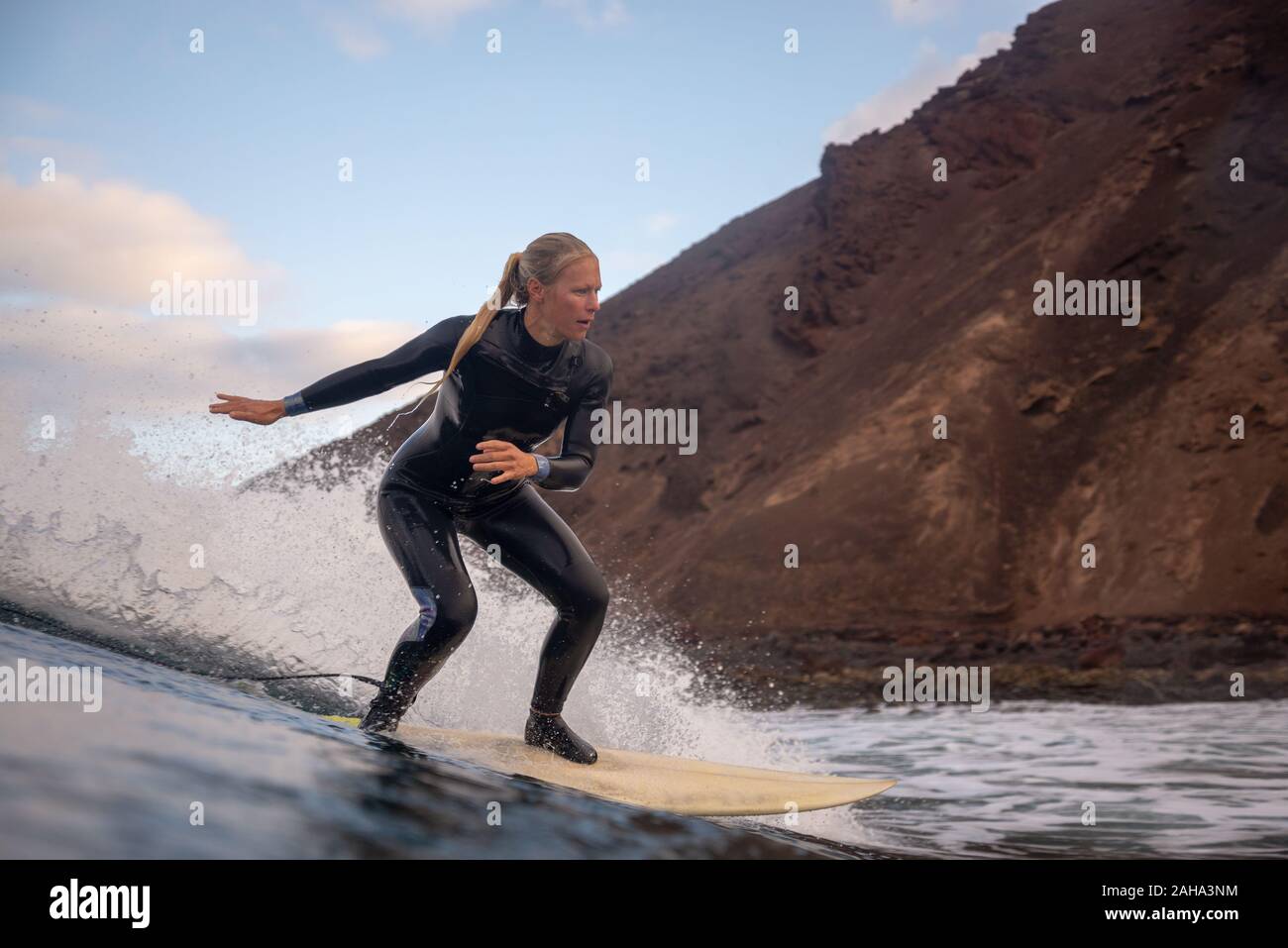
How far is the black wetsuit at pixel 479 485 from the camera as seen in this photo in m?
4.53

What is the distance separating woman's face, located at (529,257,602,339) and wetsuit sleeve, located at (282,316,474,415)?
13.9 inches

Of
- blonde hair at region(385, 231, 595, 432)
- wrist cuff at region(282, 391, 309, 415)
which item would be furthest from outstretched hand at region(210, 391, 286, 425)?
blonde hair at region(385, 231, 595, 432)

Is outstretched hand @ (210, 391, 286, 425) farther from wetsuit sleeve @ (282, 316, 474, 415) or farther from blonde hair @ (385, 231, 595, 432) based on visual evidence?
blonde hair @ (385, 231, 595, 432)

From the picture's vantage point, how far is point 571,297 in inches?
177

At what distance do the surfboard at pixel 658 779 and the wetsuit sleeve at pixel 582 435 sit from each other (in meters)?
1.23

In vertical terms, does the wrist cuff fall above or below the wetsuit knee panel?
above

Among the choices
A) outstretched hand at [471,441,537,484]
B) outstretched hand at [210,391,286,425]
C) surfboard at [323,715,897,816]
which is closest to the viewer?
outstretched hand at [471,441,537,484]

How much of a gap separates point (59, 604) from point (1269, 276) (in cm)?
2914

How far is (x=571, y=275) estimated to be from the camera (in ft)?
14.8

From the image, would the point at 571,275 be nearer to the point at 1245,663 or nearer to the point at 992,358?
the point at 1245,663

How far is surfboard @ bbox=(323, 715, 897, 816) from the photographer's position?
468 cm

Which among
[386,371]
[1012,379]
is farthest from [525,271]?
[1012,379]

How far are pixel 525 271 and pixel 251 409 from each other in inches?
49.8
